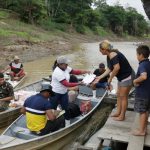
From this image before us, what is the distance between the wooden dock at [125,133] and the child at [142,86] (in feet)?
0.64

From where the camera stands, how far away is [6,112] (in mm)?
9875

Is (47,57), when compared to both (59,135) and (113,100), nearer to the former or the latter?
(113,100)

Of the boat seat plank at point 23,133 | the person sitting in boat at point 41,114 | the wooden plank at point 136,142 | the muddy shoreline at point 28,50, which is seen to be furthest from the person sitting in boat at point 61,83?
the muddy shoreline at point 28,50

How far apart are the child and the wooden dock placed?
196 mm

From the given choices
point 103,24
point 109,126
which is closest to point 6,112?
point 109,126

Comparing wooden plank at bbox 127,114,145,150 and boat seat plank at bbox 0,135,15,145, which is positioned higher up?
wooden plank at bbox 127,114,145,150

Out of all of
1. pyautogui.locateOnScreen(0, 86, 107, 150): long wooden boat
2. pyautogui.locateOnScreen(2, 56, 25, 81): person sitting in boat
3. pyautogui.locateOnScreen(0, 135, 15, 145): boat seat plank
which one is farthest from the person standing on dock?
pyautogui.locateOnScreen(2, 56, 25, 81): person sitting in boat

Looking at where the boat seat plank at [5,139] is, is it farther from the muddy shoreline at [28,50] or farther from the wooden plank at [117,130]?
the muddy shoreline at [28,50]

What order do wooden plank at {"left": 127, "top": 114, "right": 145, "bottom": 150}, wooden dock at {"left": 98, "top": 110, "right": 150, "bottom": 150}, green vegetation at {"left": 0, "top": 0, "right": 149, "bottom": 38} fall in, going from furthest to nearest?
1. green vegetation at {"left": 0, "top": 0, "right": 149, "bottom": 38}
2. wooden dock at {"left": 98, "top": 110, "right": 150, "bottom": 150}
3. wooden plank at {"left": 127, "top": 114, "right": 145, "bottom": 150}

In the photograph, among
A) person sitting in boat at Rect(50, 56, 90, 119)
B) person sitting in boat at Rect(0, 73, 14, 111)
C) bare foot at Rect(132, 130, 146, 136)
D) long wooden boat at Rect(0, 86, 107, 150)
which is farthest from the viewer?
person sitting in boat at Rect(0, 73, 14, 111)

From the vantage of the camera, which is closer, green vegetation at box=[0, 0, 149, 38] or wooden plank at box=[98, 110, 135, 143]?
wooden plank at box=[98, 110, 135, 143]

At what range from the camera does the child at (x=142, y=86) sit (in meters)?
6.67

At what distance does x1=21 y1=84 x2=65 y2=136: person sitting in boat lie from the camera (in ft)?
23.9

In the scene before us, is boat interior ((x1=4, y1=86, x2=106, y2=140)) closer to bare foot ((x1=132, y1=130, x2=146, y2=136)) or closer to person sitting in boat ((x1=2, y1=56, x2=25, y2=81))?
bare foot ((x1=132, y1=130, x2=146, y2=136))
